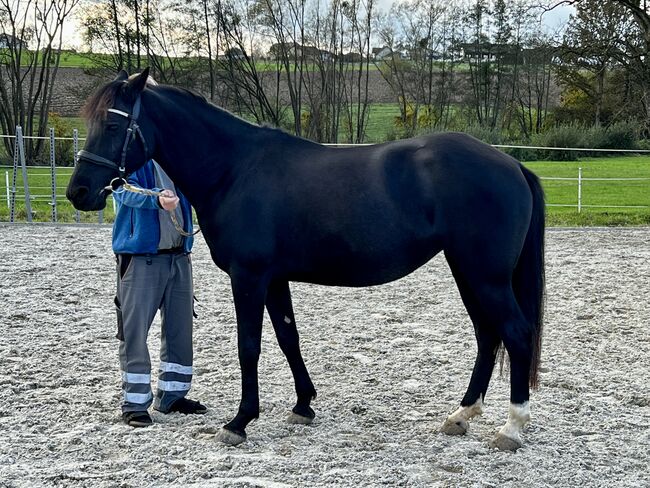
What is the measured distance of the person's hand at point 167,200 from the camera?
11.5 feet

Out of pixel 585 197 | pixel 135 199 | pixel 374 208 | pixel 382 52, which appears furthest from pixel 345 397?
pixel 382 52

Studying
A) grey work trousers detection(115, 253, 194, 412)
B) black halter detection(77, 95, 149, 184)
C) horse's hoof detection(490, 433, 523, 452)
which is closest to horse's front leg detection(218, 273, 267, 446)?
grey work trousers detection(115, 253, 194, 412)

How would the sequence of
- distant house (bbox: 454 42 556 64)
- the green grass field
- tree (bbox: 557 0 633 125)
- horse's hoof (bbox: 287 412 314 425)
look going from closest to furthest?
horse's hoof (bbox: 287 412 314 425)
the green grass field
tree (bbox: 557 0 633 125)
distant house (bbox: 454 42 556 64)

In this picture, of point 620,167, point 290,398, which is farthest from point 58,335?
point 620,167

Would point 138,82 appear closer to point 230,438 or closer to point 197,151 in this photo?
point 197,151

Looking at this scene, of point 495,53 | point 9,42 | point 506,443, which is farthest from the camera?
point 495,53

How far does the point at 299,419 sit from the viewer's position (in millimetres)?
3684

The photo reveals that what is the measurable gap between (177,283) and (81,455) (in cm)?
110

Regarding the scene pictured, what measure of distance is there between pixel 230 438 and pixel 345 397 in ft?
3.03

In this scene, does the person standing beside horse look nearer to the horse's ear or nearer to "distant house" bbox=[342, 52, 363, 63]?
the horse's ear

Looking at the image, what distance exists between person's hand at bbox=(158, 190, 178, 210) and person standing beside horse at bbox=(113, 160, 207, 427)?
22 millimetres

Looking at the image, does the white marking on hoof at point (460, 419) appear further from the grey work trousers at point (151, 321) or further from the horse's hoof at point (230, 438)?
the grey work trousers at point (151, 321)

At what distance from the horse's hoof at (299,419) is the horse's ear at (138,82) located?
1.85 meters

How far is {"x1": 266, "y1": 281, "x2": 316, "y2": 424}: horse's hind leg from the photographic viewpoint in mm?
3691
